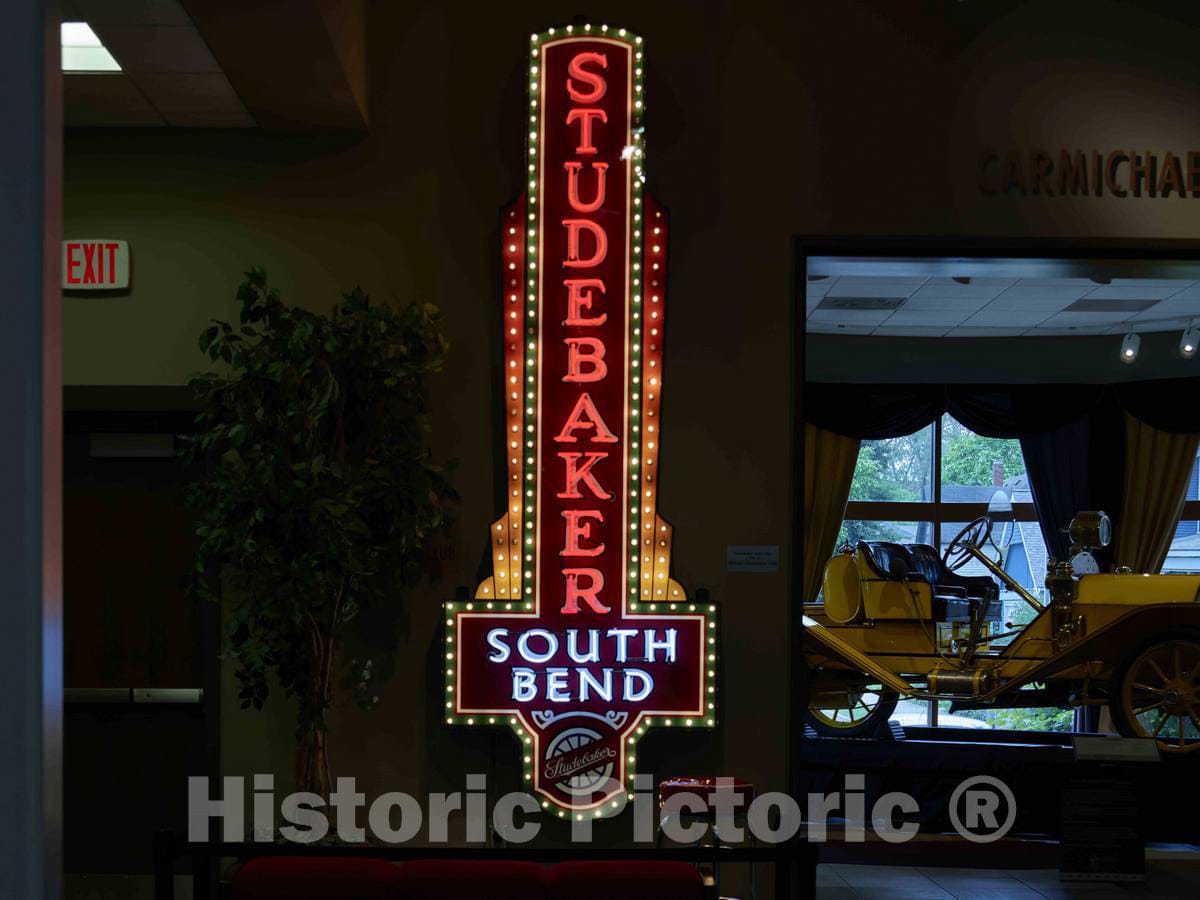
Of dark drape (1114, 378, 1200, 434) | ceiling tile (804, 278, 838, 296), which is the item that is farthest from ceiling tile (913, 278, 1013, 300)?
dark drape (1114, 378, 1200, 434)

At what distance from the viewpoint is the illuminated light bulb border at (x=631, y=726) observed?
4.70 m

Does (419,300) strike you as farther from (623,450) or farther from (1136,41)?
(1136,41)

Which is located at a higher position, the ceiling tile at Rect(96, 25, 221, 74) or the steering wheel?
the ceiling tile at Rect(96, 25, 221, 74)

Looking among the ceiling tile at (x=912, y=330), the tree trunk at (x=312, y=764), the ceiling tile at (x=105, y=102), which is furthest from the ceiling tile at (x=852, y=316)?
the tree trunk at (x=312, y=764)

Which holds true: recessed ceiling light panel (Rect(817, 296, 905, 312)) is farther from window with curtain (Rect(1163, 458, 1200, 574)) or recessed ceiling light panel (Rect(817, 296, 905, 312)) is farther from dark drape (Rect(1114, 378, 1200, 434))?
window with curtain (Rect(1163, 458, 1200, 574))

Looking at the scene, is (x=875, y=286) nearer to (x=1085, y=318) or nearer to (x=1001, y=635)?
(x=1085, y=318)

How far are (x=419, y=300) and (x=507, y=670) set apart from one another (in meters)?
1.64

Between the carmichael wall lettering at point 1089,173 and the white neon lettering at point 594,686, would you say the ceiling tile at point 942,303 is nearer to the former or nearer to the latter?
the carmichael wall lettering at point 1089,173

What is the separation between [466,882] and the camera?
8.60 feet

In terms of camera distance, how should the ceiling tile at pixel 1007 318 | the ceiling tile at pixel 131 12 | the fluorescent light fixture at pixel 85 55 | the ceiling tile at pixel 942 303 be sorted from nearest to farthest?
the ceiling tile at pixel 131 12 < the fluorescent light fixture at pixel 85 55 < the ceiling tile at pixel 942 303 < the ceiling tile at pixel 1007 318

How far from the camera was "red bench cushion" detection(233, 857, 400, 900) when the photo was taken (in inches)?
103

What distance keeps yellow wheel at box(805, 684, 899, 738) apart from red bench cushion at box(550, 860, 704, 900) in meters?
6.15

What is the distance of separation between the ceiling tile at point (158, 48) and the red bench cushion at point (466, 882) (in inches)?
117

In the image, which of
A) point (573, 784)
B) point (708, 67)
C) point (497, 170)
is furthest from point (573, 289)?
point (573, 784)
